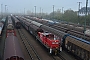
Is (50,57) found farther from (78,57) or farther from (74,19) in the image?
(74,19)

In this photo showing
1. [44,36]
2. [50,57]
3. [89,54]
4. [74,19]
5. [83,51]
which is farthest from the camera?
[74,19]

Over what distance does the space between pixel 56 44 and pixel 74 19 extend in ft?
195

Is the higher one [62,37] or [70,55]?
[62,37]

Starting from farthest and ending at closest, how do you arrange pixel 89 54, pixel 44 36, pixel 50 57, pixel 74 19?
pixel 74 19 → pixel 44 36 → pixel 50 57 → pixel 89 54

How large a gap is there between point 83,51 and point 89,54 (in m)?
1.57

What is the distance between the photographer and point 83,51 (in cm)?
1881

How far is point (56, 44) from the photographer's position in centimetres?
2212

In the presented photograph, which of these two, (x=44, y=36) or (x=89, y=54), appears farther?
(x=44, y=36)

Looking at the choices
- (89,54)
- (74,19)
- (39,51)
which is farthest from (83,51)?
(74,19)

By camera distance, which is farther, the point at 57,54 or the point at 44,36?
the point at 44,36

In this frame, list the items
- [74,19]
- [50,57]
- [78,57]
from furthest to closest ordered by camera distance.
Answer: [74,19] → [50,57] → [78,57]

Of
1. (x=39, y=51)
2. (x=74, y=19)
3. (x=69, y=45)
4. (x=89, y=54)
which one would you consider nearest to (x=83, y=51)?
(x=89, y=54)

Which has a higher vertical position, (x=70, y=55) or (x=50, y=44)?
(x=50, y=44)

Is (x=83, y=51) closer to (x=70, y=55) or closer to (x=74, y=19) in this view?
(x=70, y=55)
